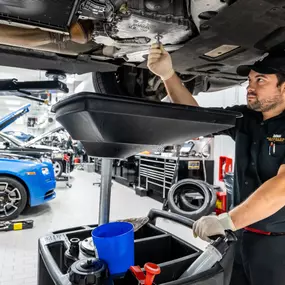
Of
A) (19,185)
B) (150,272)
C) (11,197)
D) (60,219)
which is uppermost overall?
(150,272)

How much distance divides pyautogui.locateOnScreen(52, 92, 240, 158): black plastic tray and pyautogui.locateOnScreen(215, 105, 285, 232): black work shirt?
45cm

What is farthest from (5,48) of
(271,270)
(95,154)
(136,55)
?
(271,270)

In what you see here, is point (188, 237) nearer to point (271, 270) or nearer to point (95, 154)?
point (271, 270)

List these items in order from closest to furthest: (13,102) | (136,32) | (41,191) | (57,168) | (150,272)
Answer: (150,272) < (136,32) < (41,191) < (57,168) < (13,102)

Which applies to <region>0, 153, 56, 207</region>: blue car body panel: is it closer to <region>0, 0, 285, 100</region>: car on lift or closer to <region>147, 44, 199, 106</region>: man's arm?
<region>0, 0, 285, 100</region>: car on lift

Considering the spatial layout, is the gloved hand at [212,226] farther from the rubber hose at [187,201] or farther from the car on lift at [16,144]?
the car on lift at [16,144]

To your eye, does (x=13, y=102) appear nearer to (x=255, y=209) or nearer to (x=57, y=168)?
(x=57, y=168)

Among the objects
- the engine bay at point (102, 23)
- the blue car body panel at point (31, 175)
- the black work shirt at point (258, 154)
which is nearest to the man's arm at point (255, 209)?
the black work shirt at point (258, 154)

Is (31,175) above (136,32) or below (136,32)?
below

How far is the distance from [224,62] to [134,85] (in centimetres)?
78

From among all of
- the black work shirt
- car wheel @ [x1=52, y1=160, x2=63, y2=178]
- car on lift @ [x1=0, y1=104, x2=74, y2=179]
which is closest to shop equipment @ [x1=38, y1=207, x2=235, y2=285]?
the black work shirt

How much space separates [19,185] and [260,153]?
2.70 meters

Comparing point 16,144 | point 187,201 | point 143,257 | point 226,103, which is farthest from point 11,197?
point 226,103

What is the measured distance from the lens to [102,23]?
1.33 meters
